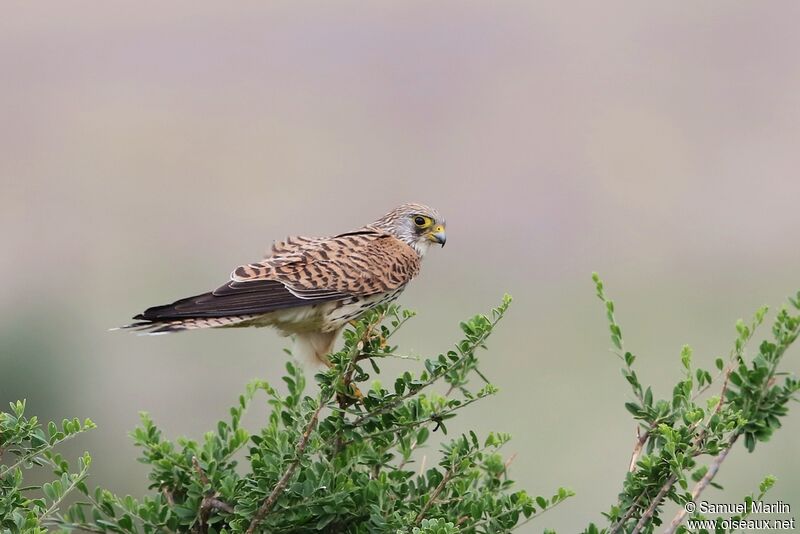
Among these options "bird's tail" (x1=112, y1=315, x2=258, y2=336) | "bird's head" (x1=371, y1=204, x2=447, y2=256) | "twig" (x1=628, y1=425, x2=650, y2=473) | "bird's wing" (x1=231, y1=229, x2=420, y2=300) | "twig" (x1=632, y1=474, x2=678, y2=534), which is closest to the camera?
"twig" (x1=632, y1=474, x2=678, y2=534)

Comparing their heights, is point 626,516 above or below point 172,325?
below

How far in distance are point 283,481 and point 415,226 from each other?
2.35 metres

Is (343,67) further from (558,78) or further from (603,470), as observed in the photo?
(603,470)

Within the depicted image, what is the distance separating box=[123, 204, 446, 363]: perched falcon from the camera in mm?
3930

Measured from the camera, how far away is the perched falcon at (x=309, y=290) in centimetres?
393

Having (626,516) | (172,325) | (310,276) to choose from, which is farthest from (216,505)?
(310,276)

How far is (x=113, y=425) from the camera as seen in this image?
15.6m

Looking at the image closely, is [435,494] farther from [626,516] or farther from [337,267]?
[337,267]

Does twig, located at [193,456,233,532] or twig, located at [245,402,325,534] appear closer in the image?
twig, located at [245,402,325,534]

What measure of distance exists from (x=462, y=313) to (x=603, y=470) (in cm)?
609

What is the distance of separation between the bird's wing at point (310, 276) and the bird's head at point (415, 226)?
18 cm

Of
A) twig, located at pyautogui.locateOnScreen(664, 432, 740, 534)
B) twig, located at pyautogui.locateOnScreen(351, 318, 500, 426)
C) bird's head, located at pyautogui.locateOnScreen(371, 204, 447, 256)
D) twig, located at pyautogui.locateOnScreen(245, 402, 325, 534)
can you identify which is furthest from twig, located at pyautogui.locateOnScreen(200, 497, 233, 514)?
bird's head, located at pyautogui.locateOnScreen(371, 204, 447, 256)

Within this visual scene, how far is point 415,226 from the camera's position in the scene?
507cm

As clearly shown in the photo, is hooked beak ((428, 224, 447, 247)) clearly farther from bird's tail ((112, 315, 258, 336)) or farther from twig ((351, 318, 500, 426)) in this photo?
twig ((351, 318, 500, 426))
